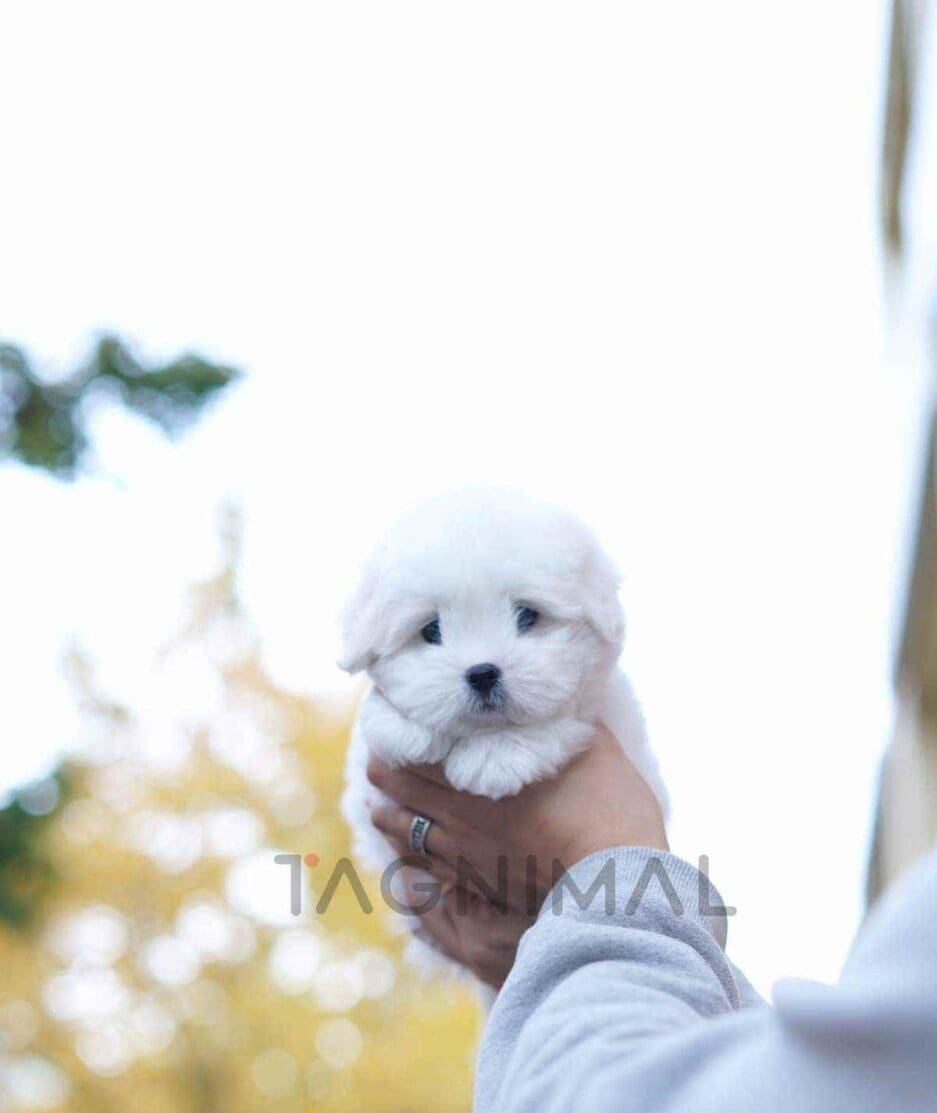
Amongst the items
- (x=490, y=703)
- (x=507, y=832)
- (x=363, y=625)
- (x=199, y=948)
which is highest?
(x=363, y=625)

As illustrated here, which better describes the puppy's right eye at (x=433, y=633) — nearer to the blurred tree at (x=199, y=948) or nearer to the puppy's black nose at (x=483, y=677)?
the puppy's black nose at (x=483, y=677)

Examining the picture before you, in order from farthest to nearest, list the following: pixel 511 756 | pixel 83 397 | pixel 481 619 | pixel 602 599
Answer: pixel 83 397 < pixel 602 599 < pixel 481 619 < pixel 511 756

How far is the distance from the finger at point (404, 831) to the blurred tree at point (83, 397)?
5366 millimetres

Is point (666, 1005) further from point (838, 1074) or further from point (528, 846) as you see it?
point (528, 846)

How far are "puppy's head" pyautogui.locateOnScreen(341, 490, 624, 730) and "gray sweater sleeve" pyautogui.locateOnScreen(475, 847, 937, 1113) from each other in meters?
0.82

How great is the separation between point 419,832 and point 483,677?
0.35 m

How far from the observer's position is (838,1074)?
94cm

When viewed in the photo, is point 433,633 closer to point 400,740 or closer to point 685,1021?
point 400,740

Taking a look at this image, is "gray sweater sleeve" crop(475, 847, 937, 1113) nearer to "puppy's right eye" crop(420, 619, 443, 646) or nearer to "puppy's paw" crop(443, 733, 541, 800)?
"puppy's paw" crop(443, 733, 541, 800)

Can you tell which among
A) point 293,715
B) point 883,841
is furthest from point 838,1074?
point 293,715

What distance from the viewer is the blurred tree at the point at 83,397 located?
24.9 ft

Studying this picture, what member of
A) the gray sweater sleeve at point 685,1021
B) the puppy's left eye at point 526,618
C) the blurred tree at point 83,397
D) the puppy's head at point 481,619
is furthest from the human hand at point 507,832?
the blurred tree at point 83,397

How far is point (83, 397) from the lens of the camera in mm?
7680

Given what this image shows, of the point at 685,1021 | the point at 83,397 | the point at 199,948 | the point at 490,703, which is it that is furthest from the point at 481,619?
the point at 199,948
